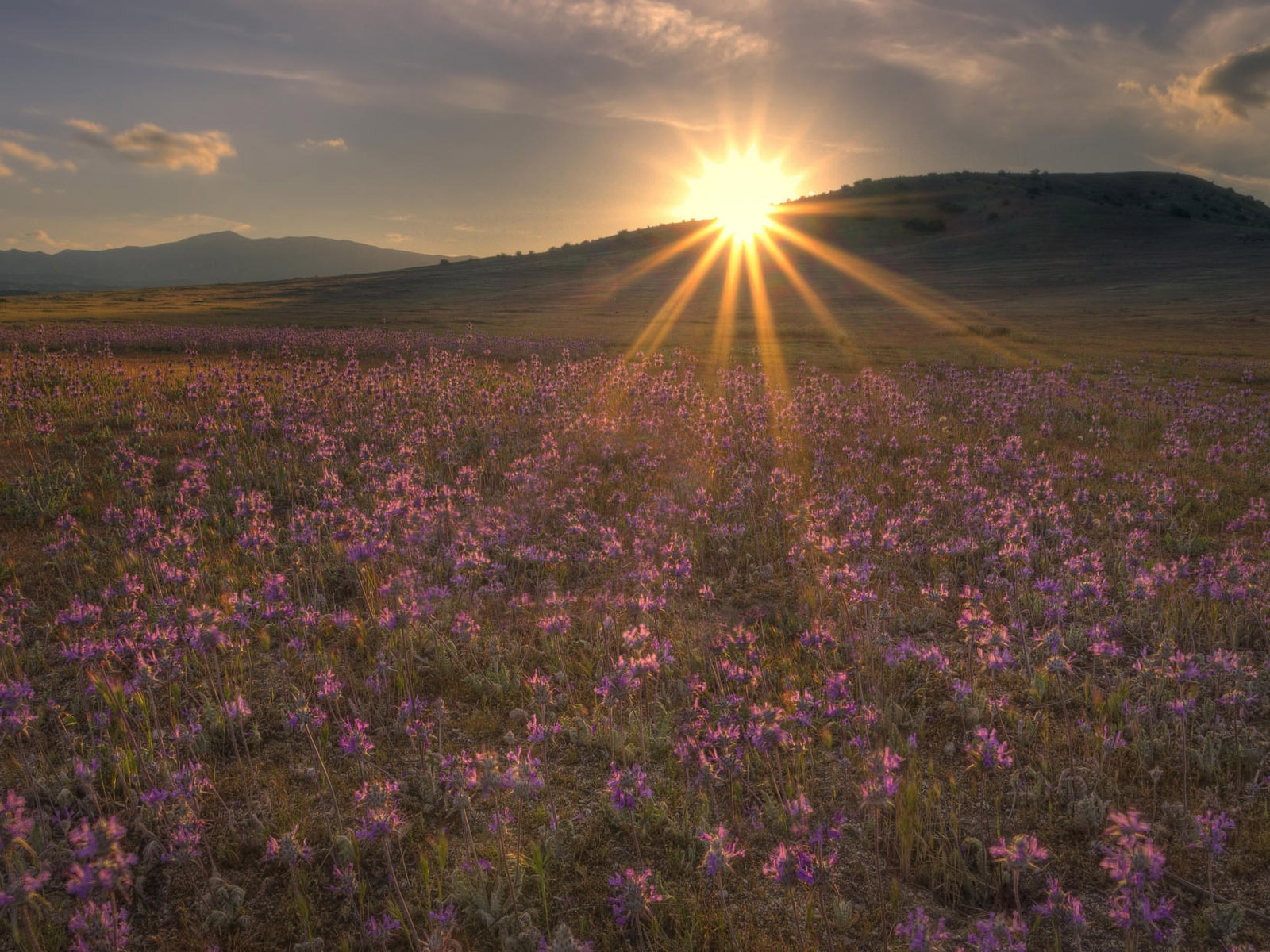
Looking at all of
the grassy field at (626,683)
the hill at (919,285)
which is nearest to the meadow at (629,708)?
the grassy field at (626,683)

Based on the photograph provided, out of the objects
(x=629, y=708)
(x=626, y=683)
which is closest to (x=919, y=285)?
(x=629, y=708)

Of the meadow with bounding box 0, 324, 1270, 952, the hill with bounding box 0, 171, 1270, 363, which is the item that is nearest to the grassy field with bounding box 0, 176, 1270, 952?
the meadow with bounding box 0, 324, 1270, 952

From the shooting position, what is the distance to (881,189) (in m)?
161

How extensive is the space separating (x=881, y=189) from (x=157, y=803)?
599ft

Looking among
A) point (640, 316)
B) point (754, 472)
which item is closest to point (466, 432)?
point (754, 472)

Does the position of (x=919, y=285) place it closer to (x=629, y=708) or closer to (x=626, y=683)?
(x=629, y=708)

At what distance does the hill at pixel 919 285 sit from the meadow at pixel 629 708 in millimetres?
25262

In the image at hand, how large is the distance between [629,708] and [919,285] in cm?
9333

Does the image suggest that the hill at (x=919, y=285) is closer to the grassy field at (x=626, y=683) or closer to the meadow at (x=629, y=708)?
the grassy field at (x=626, y=683)

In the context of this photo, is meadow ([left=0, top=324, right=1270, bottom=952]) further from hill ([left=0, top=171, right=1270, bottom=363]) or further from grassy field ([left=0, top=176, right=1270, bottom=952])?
hill ([left=0, top=171, right=1270, bottom=363])

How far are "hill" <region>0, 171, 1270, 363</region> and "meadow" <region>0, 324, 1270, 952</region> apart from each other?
82.9 ft

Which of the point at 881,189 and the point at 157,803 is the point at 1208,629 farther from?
the point at 881,189

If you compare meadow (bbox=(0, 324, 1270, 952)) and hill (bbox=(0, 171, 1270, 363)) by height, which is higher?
Result: hill (bbox=(0, 171, 1270, 363))

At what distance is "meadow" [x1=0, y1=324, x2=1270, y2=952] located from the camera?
12.2 feet
